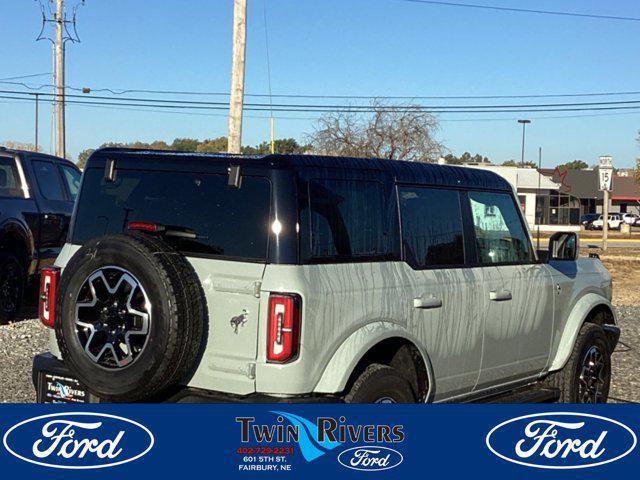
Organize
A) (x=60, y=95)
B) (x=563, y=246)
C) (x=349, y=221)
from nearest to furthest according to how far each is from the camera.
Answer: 1. (x=349, y=221)
2. (x=563, y=246)
3. (x=60, y=95)

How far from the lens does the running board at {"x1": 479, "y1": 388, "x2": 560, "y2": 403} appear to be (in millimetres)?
5559

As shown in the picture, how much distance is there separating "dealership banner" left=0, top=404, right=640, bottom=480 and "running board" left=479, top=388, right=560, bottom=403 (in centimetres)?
152

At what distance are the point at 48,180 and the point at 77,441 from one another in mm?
8303

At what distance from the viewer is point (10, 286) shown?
10.4 metres

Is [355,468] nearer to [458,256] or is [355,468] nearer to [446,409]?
[446,409]

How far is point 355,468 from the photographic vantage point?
3639mm

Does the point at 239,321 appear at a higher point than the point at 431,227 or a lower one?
lower

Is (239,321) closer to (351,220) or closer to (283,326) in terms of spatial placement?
(283,326)

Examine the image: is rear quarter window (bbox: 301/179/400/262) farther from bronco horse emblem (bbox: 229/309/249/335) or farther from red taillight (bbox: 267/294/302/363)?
bronco horse emblem (bbox: 229/309/249/335)

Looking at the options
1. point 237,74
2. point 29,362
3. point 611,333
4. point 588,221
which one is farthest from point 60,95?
point 588,221

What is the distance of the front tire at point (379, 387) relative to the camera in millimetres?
4127

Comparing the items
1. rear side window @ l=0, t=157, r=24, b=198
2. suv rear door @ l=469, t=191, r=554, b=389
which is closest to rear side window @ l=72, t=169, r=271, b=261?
suv rear door @ l=469, t=191, r=554, b=389

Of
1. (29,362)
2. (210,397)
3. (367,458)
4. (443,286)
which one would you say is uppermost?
(443,286)

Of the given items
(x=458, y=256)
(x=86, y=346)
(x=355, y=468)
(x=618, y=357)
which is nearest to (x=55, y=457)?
(x=86, y=346)
